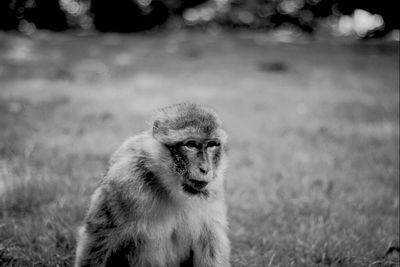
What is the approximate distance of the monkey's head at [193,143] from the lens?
2746 millimetres

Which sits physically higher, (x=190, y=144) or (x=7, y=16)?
(x=190, y=144)

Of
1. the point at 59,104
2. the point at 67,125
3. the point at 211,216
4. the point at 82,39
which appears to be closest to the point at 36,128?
the point at 67,125

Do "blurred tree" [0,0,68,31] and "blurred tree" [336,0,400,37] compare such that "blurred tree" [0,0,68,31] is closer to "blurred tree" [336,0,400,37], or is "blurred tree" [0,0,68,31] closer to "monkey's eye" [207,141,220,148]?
"blurred tree" [336,0,400,37]

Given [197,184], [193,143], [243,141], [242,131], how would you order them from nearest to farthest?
[197,184] < [193,143] < [243,141] < [242,131]

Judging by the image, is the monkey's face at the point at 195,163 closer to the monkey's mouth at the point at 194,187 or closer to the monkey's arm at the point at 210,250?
the monkey's mouth at the point at 194,187

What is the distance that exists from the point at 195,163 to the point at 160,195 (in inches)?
16.2

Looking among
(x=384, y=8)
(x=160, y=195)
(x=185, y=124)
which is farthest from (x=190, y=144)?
(x=384, y=8)

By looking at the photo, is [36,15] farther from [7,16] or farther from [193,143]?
[193,143]

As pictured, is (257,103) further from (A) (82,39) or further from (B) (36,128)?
(A) (82,39)

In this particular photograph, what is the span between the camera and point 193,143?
2.88 m

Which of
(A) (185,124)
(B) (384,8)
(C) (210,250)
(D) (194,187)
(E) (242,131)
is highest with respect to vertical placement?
(A) (185,124)

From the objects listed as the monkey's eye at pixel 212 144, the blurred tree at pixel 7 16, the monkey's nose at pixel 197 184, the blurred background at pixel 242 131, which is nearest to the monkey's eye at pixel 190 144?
the monkey's eye at pixel 212 144

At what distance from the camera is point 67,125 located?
21.4ft

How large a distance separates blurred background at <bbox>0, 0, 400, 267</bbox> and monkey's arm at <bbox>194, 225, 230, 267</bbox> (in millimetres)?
503
